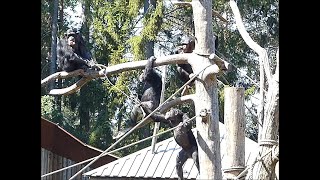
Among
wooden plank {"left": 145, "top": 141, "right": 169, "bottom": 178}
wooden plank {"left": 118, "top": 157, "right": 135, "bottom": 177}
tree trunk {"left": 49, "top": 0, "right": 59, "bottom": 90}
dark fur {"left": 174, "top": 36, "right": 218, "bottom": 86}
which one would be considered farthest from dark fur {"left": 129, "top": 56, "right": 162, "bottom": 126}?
tree trunk {"left": 49, "top": 0, "right": 59, "bottom": 90}

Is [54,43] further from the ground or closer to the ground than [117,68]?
further from the ground

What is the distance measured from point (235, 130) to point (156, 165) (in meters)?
2.48

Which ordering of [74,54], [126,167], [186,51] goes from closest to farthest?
[74,54]
[186,51]
[126,167]

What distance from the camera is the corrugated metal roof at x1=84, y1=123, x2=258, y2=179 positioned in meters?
6.03

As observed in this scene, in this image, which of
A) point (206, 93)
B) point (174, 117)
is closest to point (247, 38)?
point (206, 93)

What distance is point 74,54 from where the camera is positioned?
404 centimetres

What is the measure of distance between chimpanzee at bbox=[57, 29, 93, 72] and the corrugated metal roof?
217 centimetres

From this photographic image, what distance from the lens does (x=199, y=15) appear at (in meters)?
3.92

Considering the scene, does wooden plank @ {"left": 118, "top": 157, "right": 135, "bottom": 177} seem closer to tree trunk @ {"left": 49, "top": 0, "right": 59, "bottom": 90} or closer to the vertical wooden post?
the vertical wooden post

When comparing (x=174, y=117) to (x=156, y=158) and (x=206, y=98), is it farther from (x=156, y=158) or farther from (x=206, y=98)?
(x=156, y=158)

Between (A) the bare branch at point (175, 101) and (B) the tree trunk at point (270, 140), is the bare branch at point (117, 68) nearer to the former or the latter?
(A) the bare branch at point (175, 101)
